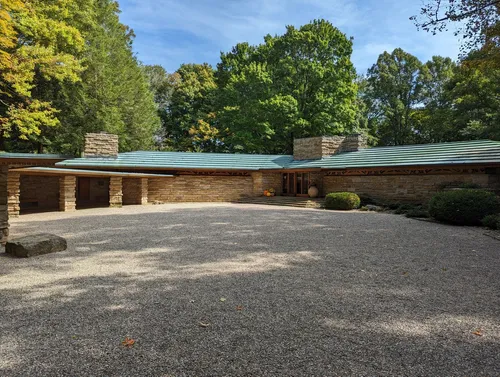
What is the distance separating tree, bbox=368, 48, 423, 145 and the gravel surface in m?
30.0

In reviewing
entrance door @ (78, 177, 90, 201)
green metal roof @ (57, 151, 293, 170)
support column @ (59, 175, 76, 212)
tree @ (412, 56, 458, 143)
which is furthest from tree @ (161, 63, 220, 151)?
tree @ (412, 56, 458, 143)

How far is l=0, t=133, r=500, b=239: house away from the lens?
14.1 m

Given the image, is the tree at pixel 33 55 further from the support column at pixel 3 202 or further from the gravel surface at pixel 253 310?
the gravel surface at pixel 253 310

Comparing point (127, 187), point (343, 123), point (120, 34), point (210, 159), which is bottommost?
point (127, 187)

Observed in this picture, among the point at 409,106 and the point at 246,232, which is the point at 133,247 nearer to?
the point at 246,232

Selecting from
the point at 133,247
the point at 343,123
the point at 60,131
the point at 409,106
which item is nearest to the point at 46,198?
the point at 60,131

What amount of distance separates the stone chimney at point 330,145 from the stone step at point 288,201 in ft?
12.6

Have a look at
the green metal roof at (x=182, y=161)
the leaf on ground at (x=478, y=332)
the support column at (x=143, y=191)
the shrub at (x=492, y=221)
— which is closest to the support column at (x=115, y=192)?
the green metal roof at (x=182, y=161)

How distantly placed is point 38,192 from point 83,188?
2931mm

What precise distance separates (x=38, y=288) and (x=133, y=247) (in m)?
2.50

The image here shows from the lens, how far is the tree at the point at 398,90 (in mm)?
33000

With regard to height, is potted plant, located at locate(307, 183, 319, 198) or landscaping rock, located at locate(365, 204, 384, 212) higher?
potted plant, located at locate(307, 183, 319, 198)

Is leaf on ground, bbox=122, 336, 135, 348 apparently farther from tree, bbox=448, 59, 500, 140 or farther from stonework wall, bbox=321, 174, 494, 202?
tree, bbox=448, 59, 500, 140

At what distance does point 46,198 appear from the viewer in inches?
693
